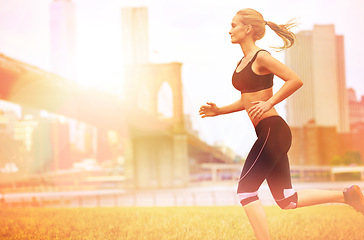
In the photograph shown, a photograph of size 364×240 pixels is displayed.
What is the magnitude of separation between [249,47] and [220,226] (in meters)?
2.70

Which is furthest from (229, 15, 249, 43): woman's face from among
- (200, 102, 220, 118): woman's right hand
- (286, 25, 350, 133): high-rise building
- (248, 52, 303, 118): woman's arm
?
(286, 25, 350, 133): high-rise building

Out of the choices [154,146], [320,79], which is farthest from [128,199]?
[320,79]

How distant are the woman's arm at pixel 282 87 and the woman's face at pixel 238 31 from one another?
0.39 meters

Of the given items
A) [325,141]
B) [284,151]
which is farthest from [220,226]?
[325,141]

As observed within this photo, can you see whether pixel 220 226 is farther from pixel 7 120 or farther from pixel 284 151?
pixel 7 120

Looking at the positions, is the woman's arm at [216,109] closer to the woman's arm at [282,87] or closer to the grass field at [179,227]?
the woman's arm at [282,87]

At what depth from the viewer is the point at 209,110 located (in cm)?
491

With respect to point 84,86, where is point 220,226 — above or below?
below

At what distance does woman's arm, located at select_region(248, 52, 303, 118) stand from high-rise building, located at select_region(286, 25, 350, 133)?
94.9m

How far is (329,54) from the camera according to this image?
11138 cm

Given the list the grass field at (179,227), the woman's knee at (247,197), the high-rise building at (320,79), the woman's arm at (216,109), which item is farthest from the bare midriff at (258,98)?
the high-rise building at (320,79)

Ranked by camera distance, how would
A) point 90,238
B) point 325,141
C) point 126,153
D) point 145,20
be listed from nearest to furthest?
A: 1. point 90,238
2. point 126,153
3. point 145,20
4. point 325,141

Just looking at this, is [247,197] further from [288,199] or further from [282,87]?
[282,87]

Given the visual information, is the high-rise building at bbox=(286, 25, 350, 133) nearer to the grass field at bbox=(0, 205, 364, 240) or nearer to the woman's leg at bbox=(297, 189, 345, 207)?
the grass field at bbox=(0, 205, 364, 240)
